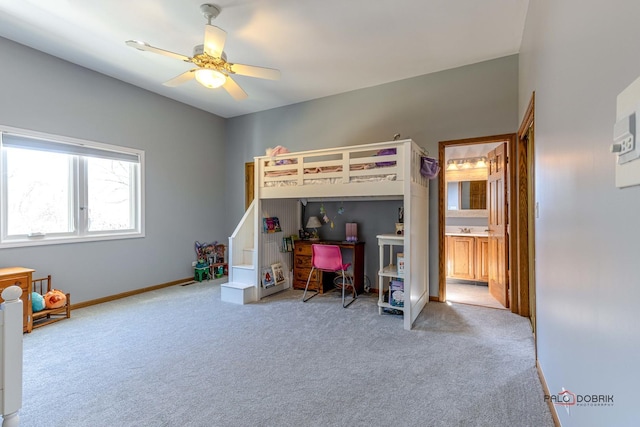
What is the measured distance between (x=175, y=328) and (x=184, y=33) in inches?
119

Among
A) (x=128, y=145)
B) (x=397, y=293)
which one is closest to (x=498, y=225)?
(x=397, y=293)

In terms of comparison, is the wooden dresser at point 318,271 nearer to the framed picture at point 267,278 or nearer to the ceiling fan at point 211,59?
the framed picture at point 267,278

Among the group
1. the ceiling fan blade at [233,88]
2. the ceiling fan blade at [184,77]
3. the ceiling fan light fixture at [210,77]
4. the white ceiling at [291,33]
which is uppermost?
the white ceiling at [291,33]

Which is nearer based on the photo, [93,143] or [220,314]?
[220,314]

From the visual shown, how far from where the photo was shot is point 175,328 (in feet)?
9.86

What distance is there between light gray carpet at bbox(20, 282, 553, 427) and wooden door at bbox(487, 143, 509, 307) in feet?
1.75

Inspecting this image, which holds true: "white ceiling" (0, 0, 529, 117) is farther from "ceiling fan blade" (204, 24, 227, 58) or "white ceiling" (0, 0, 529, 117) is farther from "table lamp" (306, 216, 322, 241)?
"table lamp" (306, 216, 322, 241)

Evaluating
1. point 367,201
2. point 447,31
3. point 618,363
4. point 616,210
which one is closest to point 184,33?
point 447,31

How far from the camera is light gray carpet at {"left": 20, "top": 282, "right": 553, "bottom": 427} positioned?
5.61 feet

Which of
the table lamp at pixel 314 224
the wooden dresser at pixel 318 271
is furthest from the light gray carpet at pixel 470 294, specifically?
the table lamp at pixel 314 224

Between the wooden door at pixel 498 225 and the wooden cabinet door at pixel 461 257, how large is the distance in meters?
0.55

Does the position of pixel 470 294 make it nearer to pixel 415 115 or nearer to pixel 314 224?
pixel 314 224

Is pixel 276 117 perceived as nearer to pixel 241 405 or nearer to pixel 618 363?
pixel 241 405

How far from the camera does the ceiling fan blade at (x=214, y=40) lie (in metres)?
2.37
